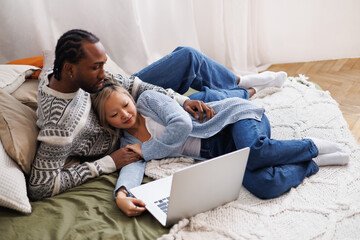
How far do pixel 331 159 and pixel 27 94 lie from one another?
134 cm

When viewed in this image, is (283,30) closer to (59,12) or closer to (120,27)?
(120,27)

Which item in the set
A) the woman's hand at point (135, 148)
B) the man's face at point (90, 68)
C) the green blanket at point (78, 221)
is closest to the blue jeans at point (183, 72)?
the woman's hand at point (135, 148)

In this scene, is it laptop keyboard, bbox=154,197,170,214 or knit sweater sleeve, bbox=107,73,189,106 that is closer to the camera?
laptop keyboard, bbox=154,197,170,214

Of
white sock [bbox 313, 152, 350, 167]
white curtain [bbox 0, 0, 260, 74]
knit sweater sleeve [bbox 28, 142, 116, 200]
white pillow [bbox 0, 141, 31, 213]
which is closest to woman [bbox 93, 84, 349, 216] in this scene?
white sock [bbox 313, 152, 350, 167]

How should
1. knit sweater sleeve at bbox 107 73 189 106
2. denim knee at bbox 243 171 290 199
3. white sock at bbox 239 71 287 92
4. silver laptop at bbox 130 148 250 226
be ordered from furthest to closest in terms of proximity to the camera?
white sock at bbox 239 71 287 92 < knit sweater sleeve at bbox 107 73 189 106 < denim knee at bbox 243 171 290 199 < silver laptop at bbox 130 148 250 226

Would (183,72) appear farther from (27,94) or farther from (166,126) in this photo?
(27,94)

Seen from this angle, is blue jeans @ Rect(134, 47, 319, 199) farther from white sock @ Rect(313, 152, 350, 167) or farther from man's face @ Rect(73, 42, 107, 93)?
man's face @ Rect(73, 42, 107, 93)

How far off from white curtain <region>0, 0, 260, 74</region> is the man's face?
4.03ft

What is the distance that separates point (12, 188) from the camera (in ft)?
4.19

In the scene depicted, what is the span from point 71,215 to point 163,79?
2.75 ft

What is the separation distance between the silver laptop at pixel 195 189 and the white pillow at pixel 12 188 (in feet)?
1.21

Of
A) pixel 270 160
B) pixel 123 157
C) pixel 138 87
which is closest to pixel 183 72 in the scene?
pixel 138 87

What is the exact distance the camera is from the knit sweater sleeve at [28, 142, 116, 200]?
1.37 meters

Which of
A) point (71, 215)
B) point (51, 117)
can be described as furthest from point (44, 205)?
point (51, 117)
